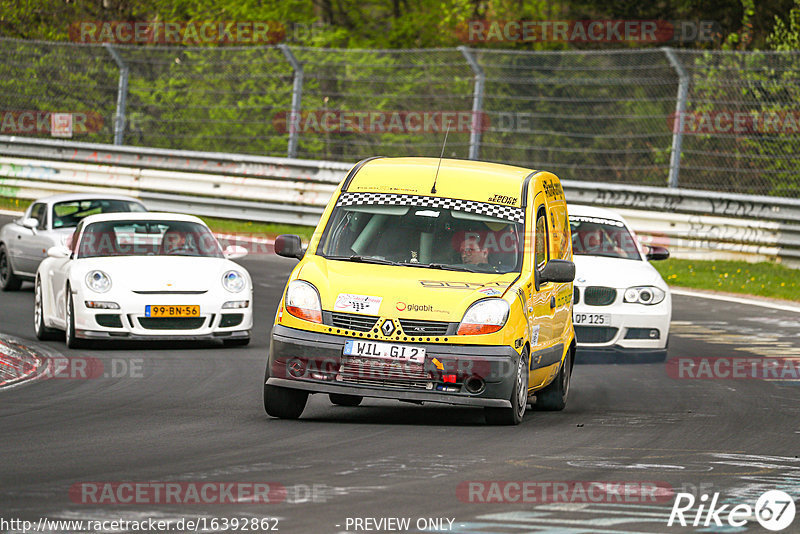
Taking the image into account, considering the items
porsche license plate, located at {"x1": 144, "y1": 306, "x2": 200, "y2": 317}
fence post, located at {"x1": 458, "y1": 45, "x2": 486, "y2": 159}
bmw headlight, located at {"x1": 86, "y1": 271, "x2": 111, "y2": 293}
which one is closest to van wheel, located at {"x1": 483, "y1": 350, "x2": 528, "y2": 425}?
porsche license plate, located at {"x1": 144, "y1": 306, "x2": 200, "y2": 317}

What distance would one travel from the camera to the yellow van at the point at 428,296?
984 centimetres

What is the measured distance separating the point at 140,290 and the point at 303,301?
4.69 metres

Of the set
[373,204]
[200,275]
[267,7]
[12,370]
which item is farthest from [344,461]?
[267,7]

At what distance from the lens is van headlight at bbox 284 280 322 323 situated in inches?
394

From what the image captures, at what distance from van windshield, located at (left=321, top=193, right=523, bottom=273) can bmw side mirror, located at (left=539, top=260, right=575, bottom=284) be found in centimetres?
24

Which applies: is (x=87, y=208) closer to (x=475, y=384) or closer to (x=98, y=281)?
(x=98, y=281)

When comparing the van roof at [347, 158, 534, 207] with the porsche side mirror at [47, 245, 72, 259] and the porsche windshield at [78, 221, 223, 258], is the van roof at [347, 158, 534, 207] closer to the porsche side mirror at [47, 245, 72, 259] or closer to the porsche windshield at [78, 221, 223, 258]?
the porsche windshield at [78, 221, 223, 258]

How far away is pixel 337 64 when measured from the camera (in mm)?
26547

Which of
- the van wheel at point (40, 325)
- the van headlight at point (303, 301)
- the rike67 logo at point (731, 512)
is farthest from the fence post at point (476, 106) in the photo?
Answer: the rike67 logo at point (731, 512)

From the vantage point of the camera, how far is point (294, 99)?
26.4m

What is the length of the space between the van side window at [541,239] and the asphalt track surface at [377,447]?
117 cm

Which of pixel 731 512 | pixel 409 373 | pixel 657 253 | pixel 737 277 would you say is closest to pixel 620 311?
pixel 657 253

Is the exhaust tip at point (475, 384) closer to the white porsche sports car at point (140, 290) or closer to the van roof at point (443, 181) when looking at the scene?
the van roof at point (443, 181)

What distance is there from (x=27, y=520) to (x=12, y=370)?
6617mm
